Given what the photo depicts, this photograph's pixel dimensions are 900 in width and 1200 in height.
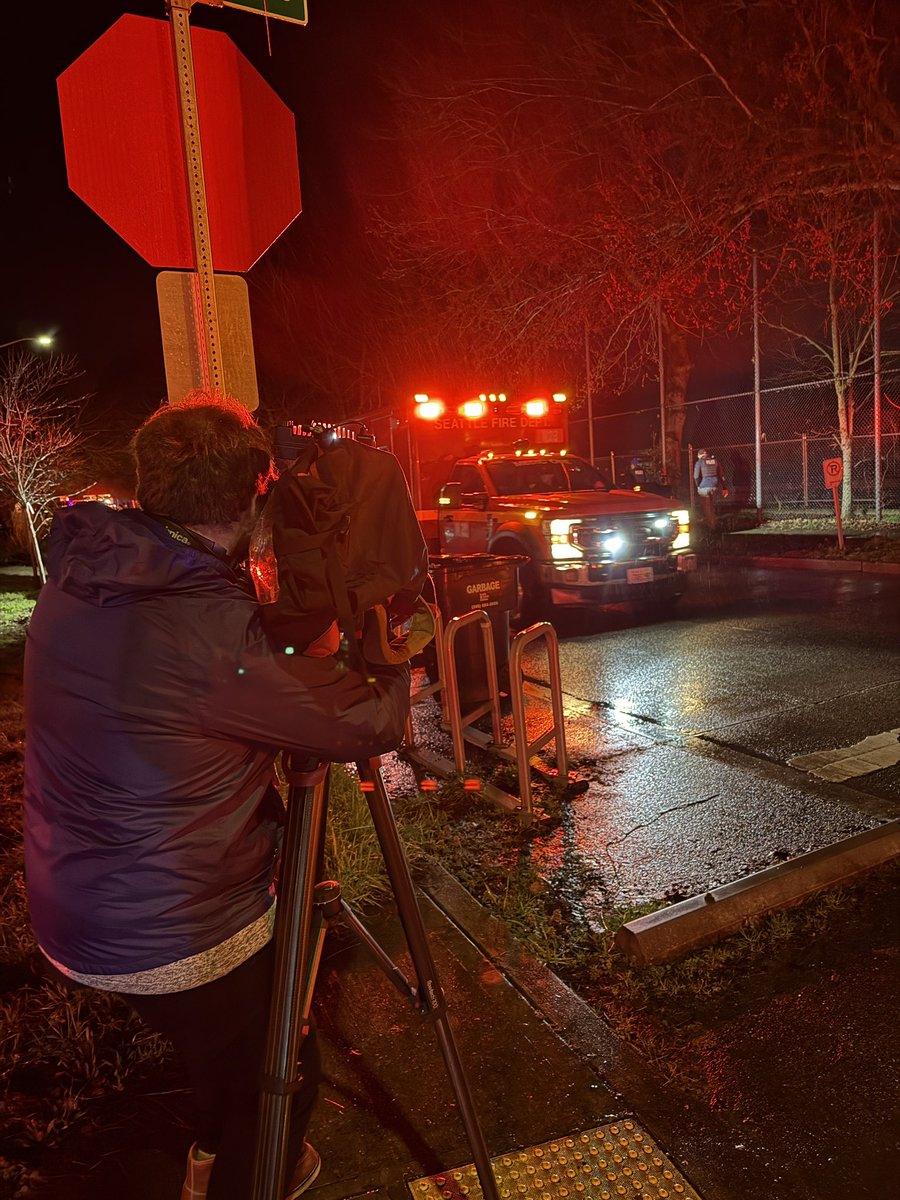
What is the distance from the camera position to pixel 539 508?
10336mm

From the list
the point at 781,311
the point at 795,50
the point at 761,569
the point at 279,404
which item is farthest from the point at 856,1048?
the point at 279,404

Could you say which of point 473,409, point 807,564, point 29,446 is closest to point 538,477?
point 473,409

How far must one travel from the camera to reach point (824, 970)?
3.22 meters

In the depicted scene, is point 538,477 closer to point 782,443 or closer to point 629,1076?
point 629,1076

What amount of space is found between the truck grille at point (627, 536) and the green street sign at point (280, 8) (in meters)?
7.11

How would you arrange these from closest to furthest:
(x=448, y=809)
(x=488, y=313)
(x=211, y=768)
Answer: (x=211, y=768) → (x=448, y=809) → (x=488, y=313)

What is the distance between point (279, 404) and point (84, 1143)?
3059 cm

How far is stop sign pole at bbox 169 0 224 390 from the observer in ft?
10.0

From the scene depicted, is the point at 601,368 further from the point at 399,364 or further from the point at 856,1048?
the point at 399,364

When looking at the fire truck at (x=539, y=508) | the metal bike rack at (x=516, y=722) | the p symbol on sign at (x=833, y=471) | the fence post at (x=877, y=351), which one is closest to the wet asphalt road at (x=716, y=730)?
the metal bike rack at (x=516, y=722)

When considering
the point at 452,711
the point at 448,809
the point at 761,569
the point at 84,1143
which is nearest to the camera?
the point at 84,1143

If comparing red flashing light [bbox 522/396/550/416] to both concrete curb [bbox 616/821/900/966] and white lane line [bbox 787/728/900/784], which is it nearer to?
white lane line [bbox 787/728/900/784]

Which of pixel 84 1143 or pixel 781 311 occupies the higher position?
pixel 781 311

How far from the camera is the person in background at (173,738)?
1496mm
